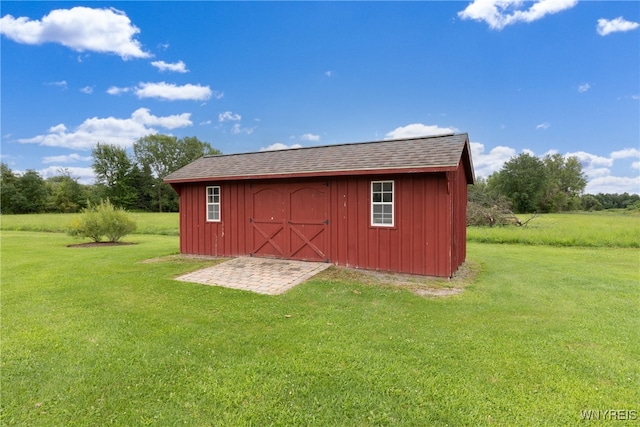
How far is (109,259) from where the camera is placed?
30.1ft

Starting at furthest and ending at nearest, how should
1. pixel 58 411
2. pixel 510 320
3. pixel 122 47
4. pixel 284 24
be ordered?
1. pixel 122 47
2. pixel 284 24
3. pixel 510 320
4. pixel 58 411

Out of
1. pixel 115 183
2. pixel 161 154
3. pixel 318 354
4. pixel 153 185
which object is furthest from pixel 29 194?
pixel 318 354

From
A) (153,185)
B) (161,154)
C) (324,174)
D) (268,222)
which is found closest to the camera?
(324,174)

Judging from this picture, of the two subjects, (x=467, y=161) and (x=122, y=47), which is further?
(x=122, y=47)

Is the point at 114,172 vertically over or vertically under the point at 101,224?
over

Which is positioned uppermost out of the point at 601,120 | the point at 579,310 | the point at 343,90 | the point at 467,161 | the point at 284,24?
the point at 284,24

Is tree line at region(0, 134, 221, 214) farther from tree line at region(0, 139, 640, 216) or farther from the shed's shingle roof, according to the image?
the shed's shingle roof

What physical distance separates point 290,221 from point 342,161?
84.9 inches

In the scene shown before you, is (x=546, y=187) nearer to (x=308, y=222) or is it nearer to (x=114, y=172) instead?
(x=308, y=222)

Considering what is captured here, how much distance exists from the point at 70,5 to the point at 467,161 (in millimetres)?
13029

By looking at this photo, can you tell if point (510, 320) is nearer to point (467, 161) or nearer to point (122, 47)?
point (467, 161)

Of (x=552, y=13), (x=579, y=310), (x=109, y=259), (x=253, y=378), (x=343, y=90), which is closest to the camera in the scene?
(x=253, y=378)

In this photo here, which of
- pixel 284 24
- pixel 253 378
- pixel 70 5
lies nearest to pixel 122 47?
pixel 70 5

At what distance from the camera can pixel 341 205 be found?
7.71 m
